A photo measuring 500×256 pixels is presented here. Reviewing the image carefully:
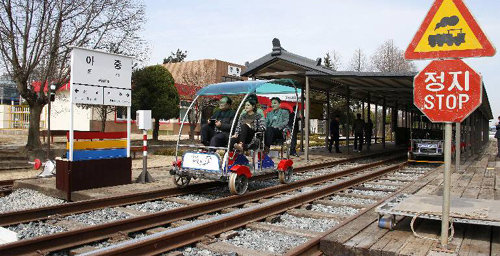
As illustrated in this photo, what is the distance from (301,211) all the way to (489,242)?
9.93 ft

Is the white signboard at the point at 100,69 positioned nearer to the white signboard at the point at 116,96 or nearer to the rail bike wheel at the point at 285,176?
the white signboard at the point at 116,96

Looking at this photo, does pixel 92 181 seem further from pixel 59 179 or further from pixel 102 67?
pixel 102 67

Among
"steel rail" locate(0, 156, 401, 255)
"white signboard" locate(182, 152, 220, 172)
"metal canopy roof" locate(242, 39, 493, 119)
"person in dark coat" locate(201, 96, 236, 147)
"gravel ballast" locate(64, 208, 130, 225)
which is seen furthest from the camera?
"metal canopy roof" locate(242, 39, 493, 119)

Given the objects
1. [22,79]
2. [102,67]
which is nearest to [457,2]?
[102,67]

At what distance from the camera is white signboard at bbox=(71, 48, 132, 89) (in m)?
8.12

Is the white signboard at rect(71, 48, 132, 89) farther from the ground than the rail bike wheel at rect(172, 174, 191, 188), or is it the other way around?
the white signboard at rect(71, 48, 132, 89)

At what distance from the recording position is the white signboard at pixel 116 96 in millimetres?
8727

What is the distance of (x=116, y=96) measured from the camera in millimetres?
8906

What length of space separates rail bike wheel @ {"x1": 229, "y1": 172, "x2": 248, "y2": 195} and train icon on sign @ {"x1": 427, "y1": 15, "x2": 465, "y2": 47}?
15.0 feet

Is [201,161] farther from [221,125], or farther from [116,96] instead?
[116,96]

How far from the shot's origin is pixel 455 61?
382cm

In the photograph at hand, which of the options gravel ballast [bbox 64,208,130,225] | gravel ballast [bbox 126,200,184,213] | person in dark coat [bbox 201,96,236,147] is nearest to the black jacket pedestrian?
person in dark coat [bbox 201,96,236,147]

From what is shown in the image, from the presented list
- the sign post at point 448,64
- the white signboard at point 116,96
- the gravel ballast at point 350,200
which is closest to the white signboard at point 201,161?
the white signboard at point 116,96

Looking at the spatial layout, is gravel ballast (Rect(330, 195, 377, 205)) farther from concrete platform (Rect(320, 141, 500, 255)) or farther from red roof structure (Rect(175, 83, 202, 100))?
red roof structure (Rect(175, 83, 202, 100))
